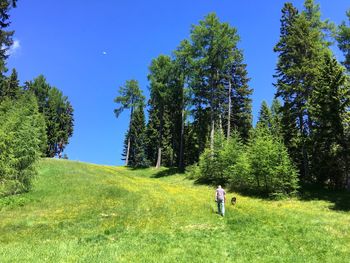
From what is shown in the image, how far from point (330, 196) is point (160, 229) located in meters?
18.7

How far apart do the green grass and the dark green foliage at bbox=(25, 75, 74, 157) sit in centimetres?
5702

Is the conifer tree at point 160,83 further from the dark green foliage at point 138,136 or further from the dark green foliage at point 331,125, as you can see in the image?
the dark green foliage at point 331,125

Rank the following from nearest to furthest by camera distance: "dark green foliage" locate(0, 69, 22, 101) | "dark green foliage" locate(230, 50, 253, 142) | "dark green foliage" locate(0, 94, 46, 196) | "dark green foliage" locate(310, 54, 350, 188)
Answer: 1. "dark green foliage" locate(0, 94, 46, 196)
2. "dark green foliage" locate(310, 54, 350, 188)
3. "dark green foliage" locate(230, 50, 253, 142)
4. "dark green foliage" locate(0, 69, 22, 101)

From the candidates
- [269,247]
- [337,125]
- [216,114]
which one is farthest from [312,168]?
[269,247]

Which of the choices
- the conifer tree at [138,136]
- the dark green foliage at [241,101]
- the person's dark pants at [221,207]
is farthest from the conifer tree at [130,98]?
the person's dark pants at [221,207]

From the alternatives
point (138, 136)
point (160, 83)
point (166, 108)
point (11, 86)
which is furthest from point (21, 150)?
point (11, 86)

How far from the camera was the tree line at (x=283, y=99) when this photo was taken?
33312 mm

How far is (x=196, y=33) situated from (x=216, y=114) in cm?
1171

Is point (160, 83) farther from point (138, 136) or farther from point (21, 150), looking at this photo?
point (21, 150)

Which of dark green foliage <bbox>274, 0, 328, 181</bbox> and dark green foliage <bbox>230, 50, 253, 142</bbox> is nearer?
dark green foliage <bbox>274, 0, 328, 181</bbox>

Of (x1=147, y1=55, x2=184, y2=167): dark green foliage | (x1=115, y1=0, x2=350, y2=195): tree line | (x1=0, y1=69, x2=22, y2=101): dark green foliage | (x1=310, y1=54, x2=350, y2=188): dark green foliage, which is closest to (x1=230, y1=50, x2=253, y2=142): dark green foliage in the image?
(x1=115, y1=0, x2=350, y2=195): tree line

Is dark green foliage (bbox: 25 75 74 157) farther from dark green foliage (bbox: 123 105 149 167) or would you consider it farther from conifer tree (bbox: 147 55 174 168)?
conifer tree (bbox: 147 55 174 168)

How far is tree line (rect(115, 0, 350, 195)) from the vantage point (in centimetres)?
3331

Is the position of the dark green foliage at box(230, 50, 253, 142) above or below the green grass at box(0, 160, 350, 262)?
above
